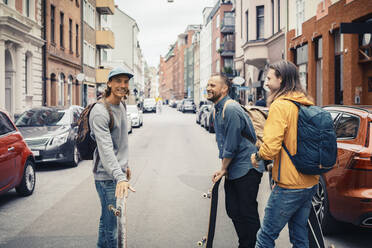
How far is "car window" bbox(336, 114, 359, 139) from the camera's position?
16.6 feet

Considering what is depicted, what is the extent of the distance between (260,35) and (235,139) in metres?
28.2

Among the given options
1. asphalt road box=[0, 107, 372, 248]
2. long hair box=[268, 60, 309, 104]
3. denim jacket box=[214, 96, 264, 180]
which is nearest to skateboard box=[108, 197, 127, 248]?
denim jacket box=[214, 96, 264, 180]

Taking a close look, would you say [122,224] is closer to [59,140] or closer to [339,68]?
[59,140]

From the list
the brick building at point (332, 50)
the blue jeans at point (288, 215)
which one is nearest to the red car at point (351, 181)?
the blue jeans at point (288, 215)

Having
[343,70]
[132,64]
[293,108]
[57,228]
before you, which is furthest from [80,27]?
[132,64]

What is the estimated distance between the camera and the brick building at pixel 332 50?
14.7 meters

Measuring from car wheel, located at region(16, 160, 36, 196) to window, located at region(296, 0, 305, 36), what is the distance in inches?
668

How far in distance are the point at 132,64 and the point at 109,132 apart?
8056 centimetres

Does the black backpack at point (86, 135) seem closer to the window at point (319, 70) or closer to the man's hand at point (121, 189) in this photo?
the man's hand at point (121, 189)

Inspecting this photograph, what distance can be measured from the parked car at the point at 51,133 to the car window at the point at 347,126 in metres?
6.73

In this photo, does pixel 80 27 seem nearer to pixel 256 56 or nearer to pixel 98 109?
pixel 256 56

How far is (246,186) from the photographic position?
13.4 feet

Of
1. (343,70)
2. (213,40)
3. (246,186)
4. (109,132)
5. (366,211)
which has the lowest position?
(366,211)

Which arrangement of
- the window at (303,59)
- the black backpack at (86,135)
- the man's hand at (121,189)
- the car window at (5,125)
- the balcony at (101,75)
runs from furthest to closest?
1. the balcony at (101,75)
2. the window at (303,59)
3. the car window at (5,125)
4. the black backpack at (86,135)
5. the man's hand at (121,189)
